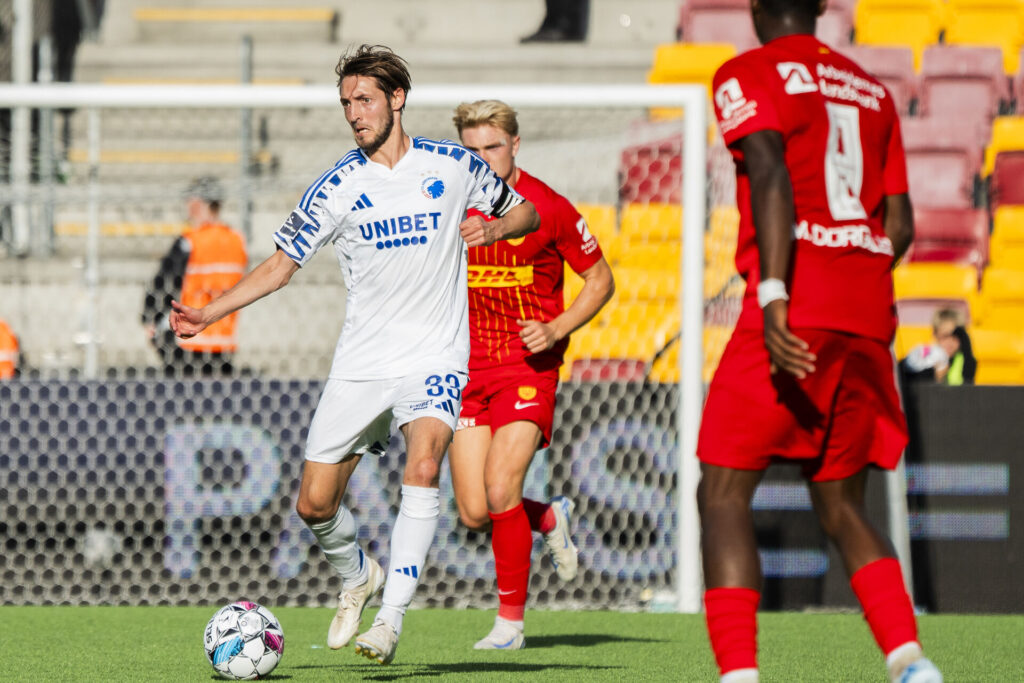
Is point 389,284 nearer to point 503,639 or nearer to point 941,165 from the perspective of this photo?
point 503,639

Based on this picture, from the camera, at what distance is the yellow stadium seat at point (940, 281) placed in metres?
12.7

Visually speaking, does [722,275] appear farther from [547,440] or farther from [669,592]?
[547,440]

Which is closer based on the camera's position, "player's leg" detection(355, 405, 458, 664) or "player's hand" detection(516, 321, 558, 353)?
"player's leg" detection(355, 405, 458, 664)

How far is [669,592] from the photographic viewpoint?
26.9 ft

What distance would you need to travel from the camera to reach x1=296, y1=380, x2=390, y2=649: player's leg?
5137 mm

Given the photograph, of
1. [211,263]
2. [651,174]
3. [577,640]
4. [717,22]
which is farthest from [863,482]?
[717,22]

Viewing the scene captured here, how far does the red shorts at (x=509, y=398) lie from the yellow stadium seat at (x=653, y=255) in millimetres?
3206

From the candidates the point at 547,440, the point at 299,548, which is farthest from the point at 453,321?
the point at 299,548

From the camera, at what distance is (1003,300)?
41.6 feet

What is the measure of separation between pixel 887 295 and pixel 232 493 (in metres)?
5.03

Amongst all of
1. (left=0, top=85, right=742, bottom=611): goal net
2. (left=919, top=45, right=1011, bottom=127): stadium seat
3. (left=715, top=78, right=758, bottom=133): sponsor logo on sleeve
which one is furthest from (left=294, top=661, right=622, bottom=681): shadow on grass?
(left=919, top=45, right=1011, bottom=127): stadium seat

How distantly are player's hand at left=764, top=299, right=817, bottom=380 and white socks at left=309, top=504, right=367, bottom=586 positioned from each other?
2.38 meters

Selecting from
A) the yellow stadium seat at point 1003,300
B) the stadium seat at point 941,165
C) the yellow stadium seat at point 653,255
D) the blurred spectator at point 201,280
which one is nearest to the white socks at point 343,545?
the blurred spectator at point 201,280

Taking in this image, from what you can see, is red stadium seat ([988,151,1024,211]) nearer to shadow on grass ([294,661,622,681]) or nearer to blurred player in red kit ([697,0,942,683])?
shadow on grass ([294,661,622,681])
